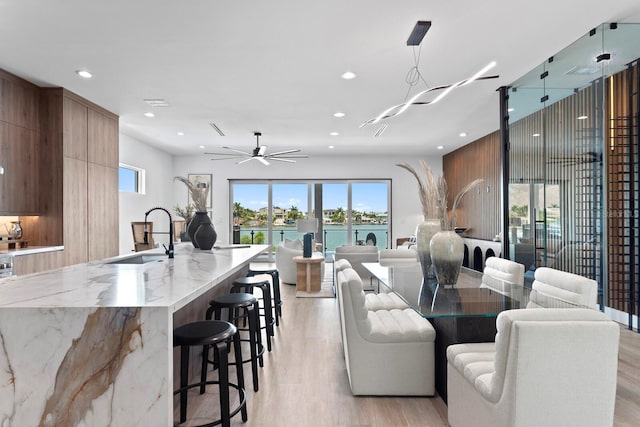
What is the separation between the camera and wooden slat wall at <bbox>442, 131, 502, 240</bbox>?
737 centimetres

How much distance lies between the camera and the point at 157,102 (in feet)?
17.1

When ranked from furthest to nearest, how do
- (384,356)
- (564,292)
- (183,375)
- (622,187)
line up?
(622,187) → (384,356) → (564,292) → (183,375)


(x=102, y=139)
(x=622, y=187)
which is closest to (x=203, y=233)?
(x=102, y=139)

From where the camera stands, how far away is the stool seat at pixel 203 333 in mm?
1856

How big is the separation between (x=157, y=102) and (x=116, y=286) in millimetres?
4004

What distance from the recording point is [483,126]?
22.3 feet

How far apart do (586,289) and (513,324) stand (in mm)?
1089

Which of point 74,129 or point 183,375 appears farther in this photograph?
point 74,129

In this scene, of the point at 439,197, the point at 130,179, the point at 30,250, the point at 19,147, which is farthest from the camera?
the point at 130,179

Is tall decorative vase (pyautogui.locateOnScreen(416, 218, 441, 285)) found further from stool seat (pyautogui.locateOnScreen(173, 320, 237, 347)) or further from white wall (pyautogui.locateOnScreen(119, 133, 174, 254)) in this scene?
white wall (pyautogui.locateOnScreen(119, 133, 174, 254))

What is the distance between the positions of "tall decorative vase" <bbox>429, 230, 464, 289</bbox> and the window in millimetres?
6331

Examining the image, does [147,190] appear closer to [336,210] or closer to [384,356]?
[336,210]

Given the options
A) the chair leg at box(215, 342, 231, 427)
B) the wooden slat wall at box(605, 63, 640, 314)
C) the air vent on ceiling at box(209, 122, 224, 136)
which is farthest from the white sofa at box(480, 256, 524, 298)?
the air vent on ceiling at box(209, 122, 224, 136)

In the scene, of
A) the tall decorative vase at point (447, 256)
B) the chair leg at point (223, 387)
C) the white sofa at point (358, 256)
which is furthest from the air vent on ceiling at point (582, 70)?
the chair leg at point (223, 387)
